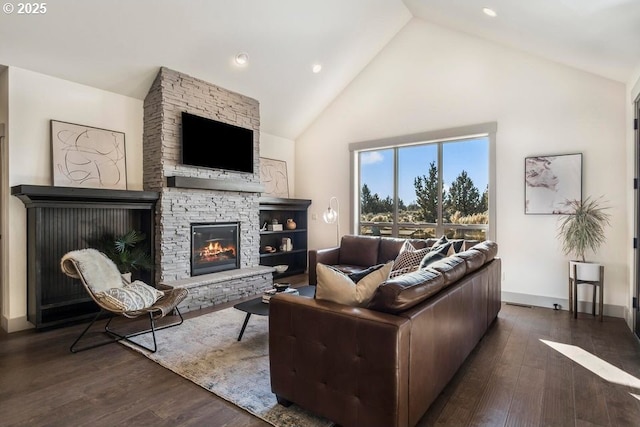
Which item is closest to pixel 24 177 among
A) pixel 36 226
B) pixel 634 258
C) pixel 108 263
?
pixel 36 226

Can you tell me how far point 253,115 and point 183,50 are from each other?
5.11ft

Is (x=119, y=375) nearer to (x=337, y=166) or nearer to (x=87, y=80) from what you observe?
(x=87, y=80)

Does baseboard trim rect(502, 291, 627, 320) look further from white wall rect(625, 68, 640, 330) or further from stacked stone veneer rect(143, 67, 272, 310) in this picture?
stacked stone veneer rect(143, 67, 272, 310)

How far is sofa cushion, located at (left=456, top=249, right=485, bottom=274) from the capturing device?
9.29 ft

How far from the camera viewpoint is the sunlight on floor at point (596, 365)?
252 centimetres

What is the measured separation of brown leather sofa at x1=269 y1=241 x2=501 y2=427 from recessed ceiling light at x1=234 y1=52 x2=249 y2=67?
3.75 meters

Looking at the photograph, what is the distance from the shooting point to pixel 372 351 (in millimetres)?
1712

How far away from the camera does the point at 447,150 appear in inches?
213

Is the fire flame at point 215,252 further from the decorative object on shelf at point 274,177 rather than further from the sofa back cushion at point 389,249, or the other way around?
the sofa back cushion at point 389,249

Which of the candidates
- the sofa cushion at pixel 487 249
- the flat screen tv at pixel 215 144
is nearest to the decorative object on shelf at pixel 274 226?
the flat screen tv at pixel 215 144

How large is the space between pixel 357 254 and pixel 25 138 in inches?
169

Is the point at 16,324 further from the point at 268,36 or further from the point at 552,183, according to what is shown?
the point at 552,183

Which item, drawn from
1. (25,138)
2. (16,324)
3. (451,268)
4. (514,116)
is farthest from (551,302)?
(25,138)

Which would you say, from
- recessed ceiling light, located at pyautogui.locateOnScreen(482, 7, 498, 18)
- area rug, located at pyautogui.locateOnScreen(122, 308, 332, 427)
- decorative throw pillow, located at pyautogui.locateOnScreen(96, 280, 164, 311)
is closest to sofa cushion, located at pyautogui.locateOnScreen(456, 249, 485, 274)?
area rug, located at pyautogui.locateOnScreen(122, 308, 332, 427)
